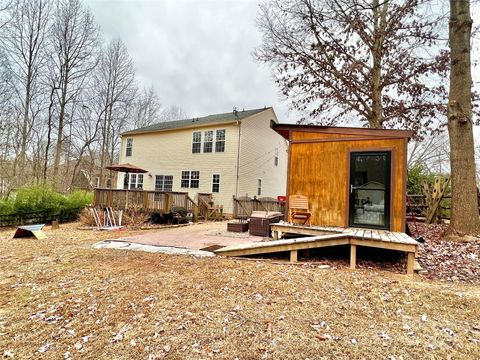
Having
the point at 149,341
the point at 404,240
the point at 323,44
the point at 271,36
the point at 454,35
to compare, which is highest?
the point at 271,36

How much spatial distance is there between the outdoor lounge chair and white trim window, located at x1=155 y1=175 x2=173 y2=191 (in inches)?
476

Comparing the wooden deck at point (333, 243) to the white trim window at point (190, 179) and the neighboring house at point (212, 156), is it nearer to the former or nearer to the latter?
the neighboring house at point (212, 156)

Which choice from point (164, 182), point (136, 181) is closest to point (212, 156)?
point (164, 182)

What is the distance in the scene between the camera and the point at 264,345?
255cm

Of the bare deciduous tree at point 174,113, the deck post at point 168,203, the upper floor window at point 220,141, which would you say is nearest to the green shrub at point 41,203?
the deck post at point 168,203

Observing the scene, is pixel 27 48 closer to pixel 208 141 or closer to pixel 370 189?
pixel 208 141

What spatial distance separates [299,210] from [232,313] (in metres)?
3.79

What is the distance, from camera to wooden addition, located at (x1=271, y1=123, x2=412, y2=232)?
5836mm

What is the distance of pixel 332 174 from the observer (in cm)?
636

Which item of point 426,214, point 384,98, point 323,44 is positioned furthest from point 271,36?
point 426,214

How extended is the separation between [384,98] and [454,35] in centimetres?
485

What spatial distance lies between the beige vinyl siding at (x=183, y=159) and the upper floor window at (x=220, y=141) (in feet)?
0.74

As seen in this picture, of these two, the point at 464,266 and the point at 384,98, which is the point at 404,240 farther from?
the point at 384,98

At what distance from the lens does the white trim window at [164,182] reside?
1730 centimetres
